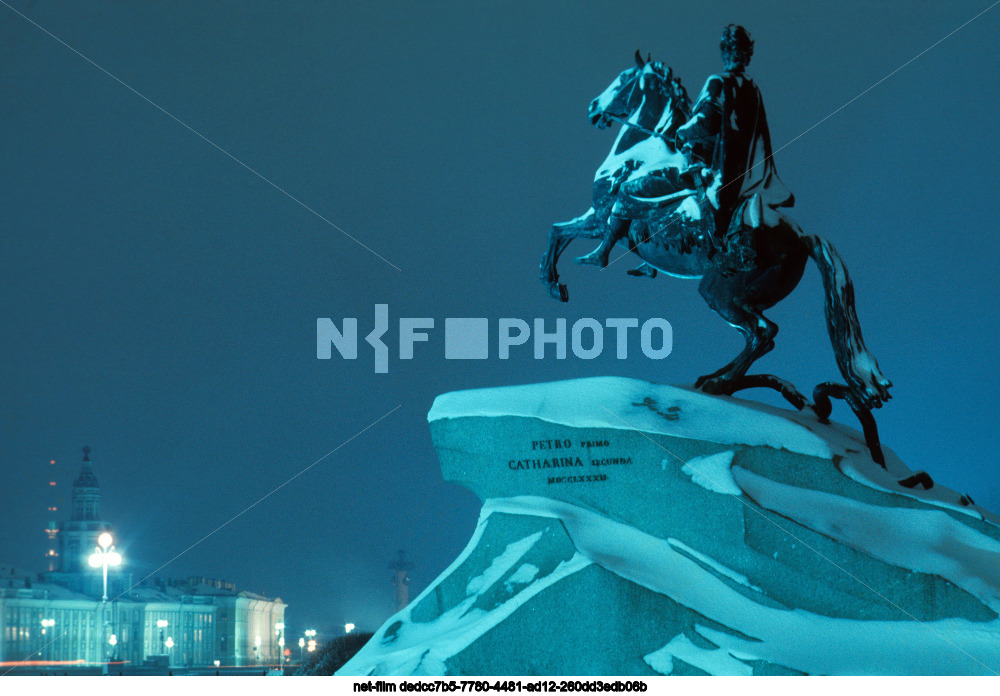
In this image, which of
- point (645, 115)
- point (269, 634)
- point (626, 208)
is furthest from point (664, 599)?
point (269, 634)

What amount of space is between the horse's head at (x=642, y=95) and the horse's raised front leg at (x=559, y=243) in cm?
95

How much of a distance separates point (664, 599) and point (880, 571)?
4.91 feet

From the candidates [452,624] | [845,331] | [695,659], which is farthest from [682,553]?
[845,331]

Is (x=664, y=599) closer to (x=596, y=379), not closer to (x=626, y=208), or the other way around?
(x=596, y=379)

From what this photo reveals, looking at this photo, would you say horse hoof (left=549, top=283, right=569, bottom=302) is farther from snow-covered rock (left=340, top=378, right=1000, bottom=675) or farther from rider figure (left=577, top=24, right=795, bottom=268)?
snow-covered rock (left=340, top=378, right=1000, bottom=675)

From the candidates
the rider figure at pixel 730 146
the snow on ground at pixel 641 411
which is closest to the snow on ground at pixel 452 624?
the snow on ground at pixel 641 411

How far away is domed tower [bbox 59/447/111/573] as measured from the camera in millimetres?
63562

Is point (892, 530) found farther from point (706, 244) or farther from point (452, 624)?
point (452, 624)

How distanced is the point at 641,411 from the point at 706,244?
174 centimetres

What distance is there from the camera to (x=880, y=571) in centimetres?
764

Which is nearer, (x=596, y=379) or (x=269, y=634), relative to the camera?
(x=596, y=379)

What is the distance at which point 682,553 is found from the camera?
7879 millimetres

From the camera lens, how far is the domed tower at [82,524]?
6356cm

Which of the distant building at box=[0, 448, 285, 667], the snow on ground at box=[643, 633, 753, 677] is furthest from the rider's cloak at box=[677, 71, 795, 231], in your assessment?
the distant building at box=[0, 448, 285, 667]
